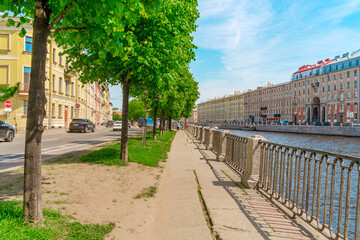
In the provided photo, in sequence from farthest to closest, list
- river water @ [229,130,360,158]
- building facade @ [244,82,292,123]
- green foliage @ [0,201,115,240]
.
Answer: building facade @ [244,82,292,123]
river water @ [229,130,360,158]
green foliage @ [0,201,115,240]

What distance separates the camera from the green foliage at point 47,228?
3107 millimetres

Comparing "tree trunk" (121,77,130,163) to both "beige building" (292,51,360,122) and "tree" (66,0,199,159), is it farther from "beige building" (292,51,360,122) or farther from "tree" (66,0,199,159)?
"beige building" (292,51,360,122)

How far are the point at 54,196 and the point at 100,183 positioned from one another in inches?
51.6

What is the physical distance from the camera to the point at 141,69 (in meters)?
7.82

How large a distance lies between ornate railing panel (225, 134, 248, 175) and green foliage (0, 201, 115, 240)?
4525 millimetres

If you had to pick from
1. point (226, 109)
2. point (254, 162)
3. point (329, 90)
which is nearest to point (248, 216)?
point (254, 162)

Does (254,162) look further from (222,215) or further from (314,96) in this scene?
(314,96)

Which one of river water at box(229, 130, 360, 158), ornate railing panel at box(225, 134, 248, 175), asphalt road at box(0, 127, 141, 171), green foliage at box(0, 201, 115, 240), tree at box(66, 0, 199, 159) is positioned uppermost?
tree at box(66, 0, 199, 159)

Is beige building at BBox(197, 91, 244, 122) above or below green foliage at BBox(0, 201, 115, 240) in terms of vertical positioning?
above

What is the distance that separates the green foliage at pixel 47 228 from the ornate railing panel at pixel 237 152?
14.8 ft

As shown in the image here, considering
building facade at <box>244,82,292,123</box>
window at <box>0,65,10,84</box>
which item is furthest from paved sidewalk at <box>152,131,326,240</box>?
building facade at <box>244,82,292,123</box>

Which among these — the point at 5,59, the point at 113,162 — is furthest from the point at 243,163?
the point at 5,59

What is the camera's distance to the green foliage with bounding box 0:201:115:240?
3.11 meters

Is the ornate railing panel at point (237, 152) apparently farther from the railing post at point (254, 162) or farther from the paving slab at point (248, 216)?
the paving slab at point (248, 216)
